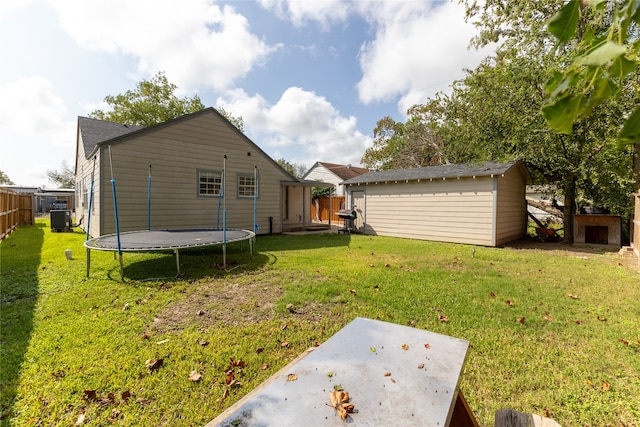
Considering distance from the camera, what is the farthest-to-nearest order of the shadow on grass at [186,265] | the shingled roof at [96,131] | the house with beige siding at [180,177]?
1. the shingled roof at [96,131]
2. the house with beige siding at [180,177]
3. the shadow on grass at [186,265]

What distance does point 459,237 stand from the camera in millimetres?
11430

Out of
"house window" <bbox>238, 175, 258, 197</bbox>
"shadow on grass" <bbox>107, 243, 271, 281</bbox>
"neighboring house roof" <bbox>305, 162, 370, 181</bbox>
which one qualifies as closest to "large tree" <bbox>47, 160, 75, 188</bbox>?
"neighboring house roof" <bbox>305, 162, 370, 181</bbox>

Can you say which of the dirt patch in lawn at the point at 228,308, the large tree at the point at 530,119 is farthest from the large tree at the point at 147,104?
the dirt patch in lawn at the point at 228,308

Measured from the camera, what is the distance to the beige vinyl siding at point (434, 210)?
1084cm

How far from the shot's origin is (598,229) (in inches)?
448

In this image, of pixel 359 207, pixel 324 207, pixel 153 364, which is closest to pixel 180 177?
pixel 359 207

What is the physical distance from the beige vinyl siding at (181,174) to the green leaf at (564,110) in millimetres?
11116

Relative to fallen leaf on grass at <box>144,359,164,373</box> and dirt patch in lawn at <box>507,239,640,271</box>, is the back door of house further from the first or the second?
fallen leaf on grass at <box>144,359,164,373</box>

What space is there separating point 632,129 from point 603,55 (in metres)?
0.18

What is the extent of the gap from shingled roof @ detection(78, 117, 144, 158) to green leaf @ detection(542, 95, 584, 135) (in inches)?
573

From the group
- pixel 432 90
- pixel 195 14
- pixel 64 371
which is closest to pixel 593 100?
pixel 64 371

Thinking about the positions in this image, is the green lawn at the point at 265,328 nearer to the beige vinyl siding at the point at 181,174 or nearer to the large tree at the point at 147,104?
the beige vinyl siding at the point at 181,174

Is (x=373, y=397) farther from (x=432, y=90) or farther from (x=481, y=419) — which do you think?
(x=432, y=90)

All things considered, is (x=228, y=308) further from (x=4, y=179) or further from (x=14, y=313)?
(x=4, y=179)
